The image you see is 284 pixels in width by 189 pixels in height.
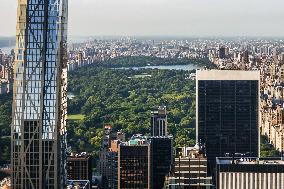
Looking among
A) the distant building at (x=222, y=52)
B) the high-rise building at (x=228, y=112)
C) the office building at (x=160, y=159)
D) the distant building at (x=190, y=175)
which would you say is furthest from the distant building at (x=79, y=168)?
the distant building at (x=222, y=52)

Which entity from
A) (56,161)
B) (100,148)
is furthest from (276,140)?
(56,161)

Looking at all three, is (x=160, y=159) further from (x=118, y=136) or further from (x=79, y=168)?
(x=118, y=136)

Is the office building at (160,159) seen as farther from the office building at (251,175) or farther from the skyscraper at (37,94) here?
the skyscraper at (37,94)

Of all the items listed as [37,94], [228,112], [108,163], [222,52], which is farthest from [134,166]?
[222,52]

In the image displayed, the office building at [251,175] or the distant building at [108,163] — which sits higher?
the office building at [251,175]

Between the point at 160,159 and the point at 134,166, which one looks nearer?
the point at 134,166
